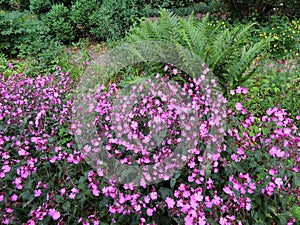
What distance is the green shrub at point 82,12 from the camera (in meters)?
6.24

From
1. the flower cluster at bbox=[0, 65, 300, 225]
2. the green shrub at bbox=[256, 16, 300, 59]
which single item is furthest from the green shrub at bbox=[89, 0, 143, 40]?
the flower cluster at bbox=[0, 65, 300, 225]

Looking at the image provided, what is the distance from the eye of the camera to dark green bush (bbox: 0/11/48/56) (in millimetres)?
5773

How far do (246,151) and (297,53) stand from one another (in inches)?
138

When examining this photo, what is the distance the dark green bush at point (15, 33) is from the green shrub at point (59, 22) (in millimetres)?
228

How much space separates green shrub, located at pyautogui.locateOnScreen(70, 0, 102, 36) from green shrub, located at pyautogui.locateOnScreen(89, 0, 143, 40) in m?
0.13

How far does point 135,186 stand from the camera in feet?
6.11

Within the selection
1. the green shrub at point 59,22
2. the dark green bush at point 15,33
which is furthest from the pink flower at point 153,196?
the green shrub at point 59,22

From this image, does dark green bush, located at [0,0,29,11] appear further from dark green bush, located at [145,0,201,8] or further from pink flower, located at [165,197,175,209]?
pink flower, located at [165,197,175,209]

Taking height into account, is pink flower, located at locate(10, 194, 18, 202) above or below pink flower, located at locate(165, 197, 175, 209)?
below

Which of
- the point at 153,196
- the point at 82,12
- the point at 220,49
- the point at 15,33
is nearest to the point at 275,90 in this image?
the point at 220,49

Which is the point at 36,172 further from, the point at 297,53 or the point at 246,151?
the point at 297,53

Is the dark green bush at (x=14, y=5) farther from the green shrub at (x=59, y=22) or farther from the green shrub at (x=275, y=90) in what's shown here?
the green shrub at (x=275, y=90)

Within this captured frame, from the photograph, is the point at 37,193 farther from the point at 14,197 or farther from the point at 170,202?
the point at 170,202

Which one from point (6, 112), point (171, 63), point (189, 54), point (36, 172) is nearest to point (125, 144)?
point (36, 172)
